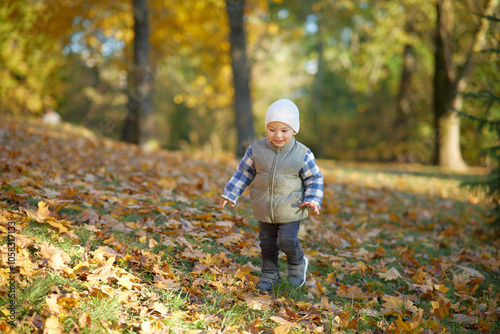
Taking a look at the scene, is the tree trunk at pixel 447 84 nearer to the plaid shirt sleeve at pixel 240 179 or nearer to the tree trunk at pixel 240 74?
the tree trunk at pixel 240 74

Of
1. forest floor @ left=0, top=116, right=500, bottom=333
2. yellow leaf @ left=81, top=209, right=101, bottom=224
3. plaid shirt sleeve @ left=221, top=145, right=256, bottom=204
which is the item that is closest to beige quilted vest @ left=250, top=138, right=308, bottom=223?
plaid shirt sleeve @ left=221, top=145, right=256, bottom=204

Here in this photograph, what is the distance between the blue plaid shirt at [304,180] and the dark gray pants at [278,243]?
0.28 meters

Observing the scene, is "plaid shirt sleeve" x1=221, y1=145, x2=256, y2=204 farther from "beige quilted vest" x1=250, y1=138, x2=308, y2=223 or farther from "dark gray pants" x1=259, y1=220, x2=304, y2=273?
"dark gray pants" x1=259, y1=220, x2=304, y2=273

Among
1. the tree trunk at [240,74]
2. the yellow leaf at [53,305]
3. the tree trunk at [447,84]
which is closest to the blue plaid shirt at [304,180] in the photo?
the yellow leaf at [53,305]

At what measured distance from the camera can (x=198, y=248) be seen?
367cm

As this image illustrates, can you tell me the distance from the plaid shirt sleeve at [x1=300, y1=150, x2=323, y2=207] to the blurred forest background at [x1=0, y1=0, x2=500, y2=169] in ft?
11.7

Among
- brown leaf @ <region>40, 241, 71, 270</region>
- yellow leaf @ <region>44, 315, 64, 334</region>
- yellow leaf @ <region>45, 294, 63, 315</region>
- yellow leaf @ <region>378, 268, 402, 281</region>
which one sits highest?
brown leaf @ <region>40, 241, 71, 270</region>

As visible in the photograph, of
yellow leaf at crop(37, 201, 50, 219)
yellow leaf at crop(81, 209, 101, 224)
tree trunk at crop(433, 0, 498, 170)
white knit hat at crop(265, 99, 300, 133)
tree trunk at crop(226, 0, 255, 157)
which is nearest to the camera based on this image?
white knit hat at crop(265, 99, 300, 133)

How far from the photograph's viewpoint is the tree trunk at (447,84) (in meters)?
13.2

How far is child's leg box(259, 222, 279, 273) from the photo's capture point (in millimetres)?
3230

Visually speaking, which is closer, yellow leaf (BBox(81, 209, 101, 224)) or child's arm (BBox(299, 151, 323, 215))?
child's arm (BBox(299, 151, 323, 215))

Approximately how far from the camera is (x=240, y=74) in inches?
425

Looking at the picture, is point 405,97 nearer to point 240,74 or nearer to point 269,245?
point 240,74

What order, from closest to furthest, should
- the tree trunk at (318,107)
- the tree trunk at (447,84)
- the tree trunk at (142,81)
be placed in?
1. the tree trunk at (142,81)
2. the tree trunk at (447,84)
3. the tree trunk at (318,107)
